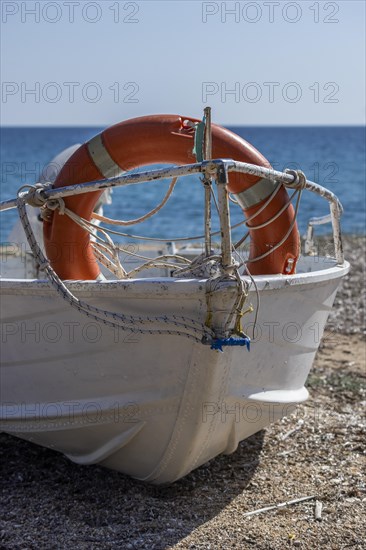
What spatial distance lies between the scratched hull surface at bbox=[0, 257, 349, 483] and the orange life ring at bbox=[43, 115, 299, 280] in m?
0.35

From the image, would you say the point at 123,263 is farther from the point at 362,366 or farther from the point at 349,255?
the point at 349,255

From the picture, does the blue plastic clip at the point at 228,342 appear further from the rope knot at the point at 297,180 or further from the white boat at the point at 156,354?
the rope knot at the point at 297,180

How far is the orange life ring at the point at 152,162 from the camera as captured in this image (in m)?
4.44

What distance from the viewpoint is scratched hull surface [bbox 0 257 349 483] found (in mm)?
Result: 3932

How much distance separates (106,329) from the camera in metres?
4.04

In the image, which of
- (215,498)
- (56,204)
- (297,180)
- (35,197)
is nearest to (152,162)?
(56,204)

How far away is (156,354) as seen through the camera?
401 centimetres

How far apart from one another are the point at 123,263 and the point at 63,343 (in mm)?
1984

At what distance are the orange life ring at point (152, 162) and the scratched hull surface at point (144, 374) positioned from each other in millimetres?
350

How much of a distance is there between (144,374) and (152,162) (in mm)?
1264

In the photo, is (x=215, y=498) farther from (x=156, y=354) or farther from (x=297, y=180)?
(x=297, y=180)

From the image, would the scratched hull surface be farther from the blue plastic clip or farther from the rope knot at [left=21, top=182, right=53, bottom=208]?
the rope knot at [left=21, top=182, right=53, bottom=208]

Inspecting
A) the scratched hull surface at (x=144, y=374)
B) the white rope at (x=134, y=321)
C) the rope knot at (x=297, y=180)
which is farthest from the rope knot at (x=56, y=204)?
the rope knot at (x=297, y=180)

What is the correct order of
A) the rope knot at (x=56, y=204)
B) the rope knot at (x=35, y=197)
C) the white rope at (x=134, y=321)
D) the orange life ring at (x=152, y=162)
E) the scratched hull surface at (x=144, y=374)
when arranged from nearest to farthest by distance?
1. the white rope at (x=134, y=321)
2. the scratched hull surface at (x=144, y=374)
3. the rope knot at (x=35, y=197)
4. the rope knot at (x=56, y=204)
5. the orange life ring at (x=152, y=162)
